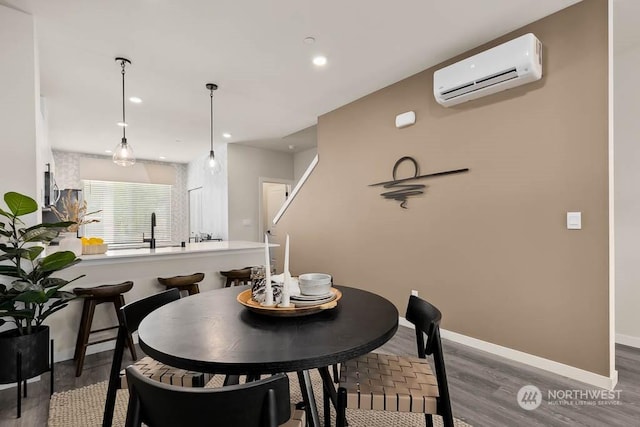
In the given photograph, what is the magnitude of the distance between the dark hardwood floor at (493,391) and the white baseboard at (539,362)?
0.05 m

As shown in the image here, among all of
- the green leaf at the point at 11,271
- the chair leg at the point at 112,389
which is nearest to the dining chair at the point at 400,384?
the chair leg at the point at 112,389

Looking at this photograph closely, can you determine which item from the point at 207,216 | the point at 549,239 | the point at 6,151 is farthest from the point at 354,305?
the point at 207,216

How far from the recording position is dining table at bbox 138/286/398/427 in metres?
0.97

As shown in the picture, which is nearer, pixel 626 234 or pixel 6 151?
pixel 6 151

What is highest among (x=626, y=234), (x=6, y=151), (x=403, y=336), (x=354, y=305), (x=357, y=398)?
(x=6, y=151)

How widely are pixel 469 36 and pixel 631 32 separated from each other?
1283mm

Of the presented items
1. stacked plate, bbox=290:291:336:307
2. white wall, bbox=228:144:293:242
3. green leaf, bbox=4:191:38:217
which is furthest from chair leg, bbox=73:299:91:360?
white wall, bbox=228:144:293:242

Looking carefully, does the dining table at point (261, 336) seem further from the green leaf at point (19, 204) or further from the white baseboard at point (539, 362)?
the white baseboard at point (539, 362)

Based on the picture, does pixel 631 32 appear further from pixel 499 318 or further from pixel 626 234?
pixel 499 318

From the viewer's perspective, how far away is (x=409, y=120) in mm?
3328

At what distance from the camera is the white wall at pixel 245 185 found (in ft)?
20.3

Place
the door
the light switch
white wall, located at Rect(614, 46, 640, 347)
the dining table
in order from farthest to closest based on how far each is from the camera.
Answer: the door, white wall, located at Rect(614, 46, 640, 347), the light switch, the dining table

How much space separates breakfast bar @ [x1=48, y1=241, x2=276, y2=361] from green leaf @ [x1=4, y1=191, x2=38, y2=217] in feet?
2.78

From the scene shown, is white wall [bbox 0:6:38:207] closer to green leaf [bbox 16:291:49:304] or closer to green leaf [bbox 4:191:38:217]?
green leaf [bbox 4:191:38:217]
